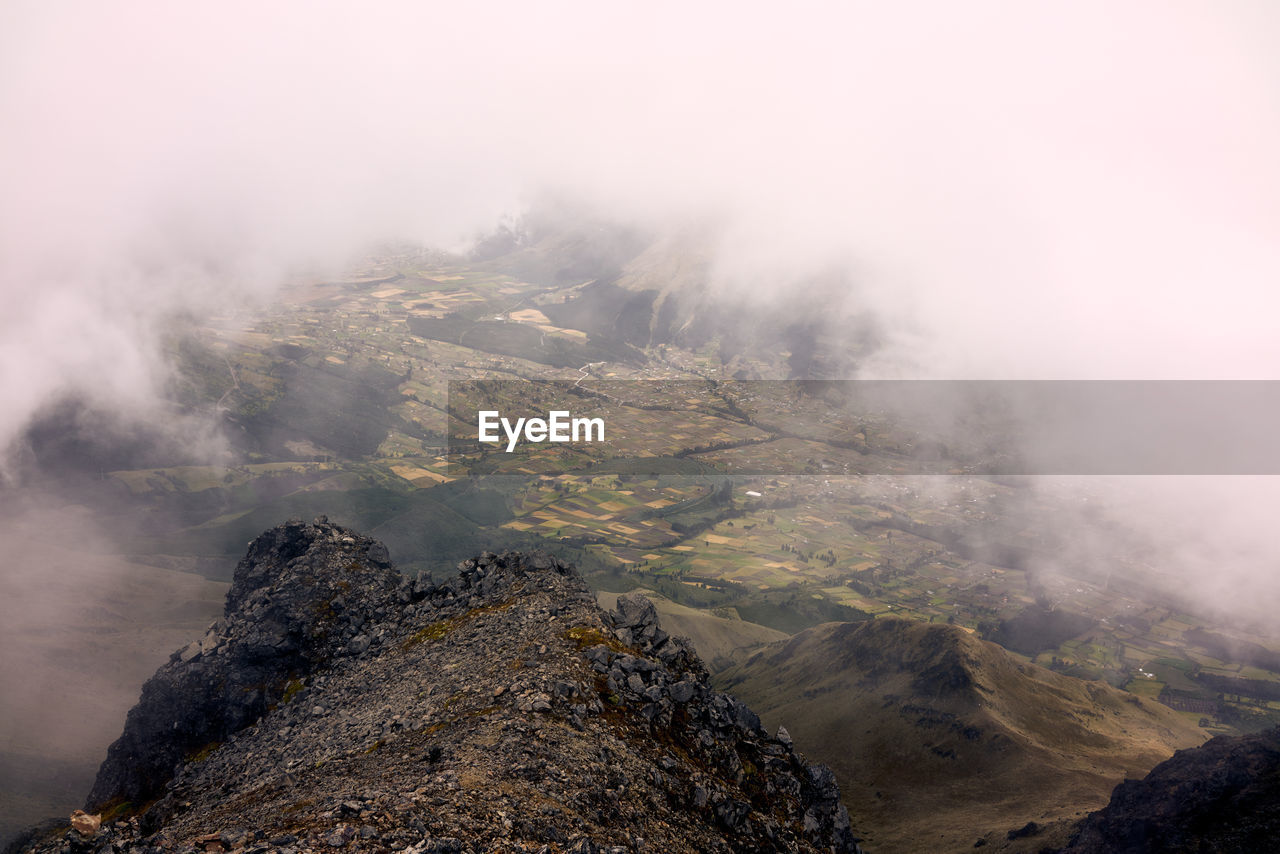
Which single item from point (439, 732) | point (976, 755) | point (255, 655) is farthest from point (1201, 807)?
point (255, 655)

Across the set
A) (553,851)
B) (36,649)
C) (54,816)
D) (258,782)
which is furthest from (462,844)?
(36,649)

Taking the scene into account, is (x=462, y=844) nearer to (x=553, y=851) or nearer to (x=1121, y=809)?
(x=553, y=851)

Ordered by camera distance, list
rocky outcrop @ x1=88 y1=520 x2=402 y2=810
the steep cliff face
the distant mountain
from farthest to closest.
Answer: the distant mountain, rocky outcrop @ x1=88 y1=520 x2=402 y2=810, the steep cliff face

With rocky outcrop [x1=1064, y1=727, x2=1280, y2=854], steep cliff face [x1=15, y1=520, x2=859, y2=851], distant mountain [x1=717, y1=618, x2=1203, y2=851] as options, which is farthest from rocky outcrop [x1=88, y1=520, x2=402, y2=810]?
distant mountain [x1=717, y1=618, x2=1203, y2=851]

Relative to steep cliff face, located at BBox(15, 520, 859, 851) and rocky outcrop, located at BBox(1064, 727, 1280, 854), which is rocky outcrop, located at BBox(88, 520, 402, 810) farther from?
rocky outcrop, located at BBox(1064, 727, 1280, 854)

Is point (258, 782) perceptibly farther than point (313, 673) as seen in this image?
No

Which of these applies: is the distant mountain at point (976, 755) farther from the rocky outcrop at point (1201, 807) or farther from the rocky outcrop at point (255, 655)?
the rocky outcrop at point (255, 655)

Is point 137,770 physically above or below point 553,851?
below
